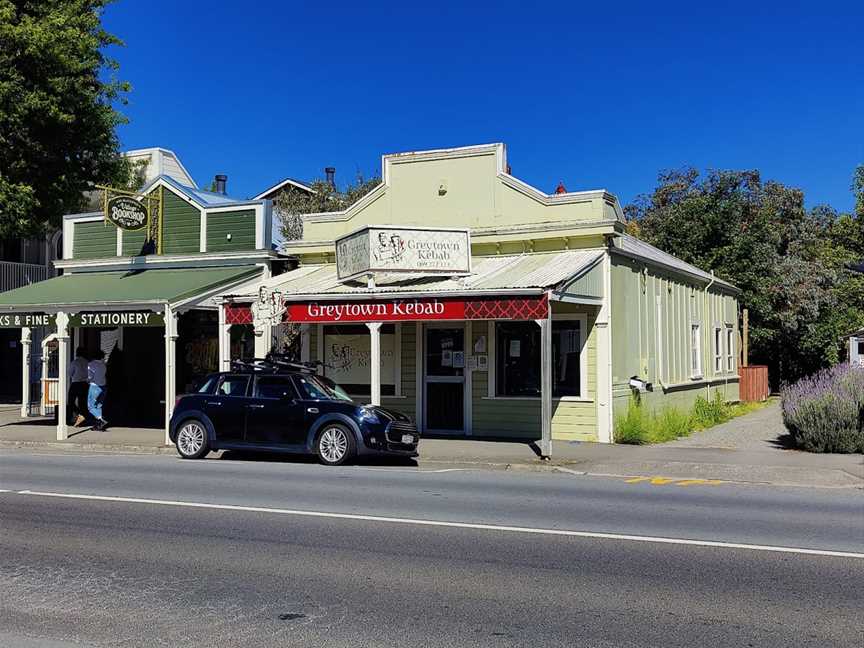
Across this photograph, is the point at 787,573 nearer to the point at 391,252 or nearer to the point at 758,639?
the point at 758,639

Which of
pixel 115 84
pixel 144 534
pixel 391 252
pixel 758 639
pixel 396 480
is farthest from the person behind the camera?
pixel 115 84

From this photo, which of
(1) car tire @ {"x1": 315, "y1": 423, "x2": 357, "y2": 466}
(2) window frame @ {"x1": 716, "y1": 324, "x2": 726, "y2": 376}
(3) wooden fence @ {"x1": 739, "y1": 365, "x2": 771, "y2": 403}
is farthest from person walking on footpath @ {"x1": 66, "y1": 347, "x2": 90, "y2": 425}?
(3) wooden fence @ {"x1": 739, "y1": 365, "x2": 771, "y2": 403}

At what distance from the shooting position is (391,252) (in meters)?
16.7

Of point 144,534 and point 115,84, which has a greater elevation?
point 115,84

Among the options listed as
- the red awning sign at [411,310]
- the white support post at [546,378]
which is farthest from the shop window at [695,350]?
the red awning sign at [411,310]

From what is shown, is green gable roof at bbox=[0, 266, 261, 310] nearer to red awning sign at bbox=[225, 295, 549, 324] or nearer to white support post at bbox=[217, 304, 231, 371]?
white support post at bbox=[217, 304, 231, 371]

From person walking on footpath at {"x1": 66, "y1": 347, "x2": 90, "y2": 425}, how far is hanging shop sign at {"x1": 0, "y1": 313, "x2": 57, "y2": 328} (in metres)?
1.58

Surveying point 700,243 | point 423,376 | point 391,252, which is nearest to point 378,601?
point 391,252

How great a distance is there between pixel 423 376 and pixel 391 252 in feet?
10.5

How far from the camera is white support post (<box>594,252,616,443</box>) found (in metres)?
16.9

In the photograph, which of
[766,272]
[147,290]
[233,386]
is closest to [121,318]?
[147,290]

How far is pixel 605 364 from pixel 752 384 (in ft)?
48.5

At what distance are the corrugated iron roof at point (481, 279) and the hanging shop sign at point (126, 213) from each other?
11.5ft

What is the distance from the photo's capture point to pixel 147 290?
1892 cm
